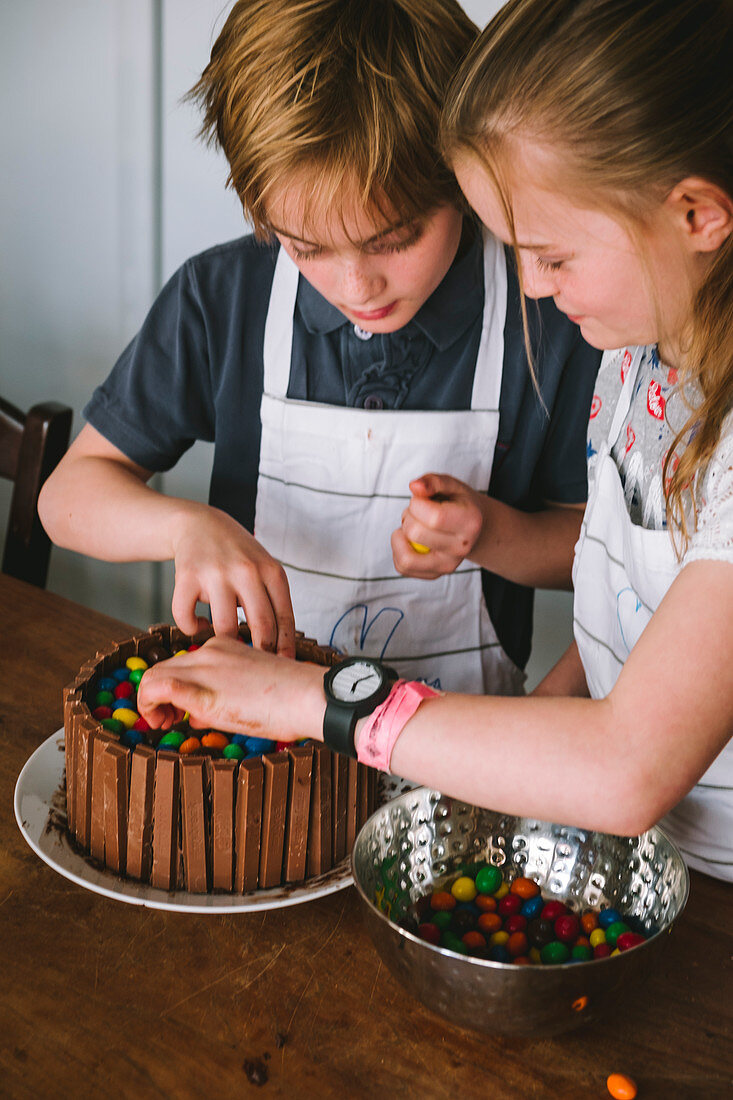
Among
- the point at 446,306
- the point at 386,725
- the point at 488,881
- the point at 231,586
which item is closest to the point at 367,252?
the point at 446,306

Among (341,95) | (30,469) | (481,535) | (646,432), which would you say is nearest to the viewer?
(341,95)

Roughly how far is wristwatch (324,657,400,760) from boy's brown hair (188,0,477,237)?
42 centimetres

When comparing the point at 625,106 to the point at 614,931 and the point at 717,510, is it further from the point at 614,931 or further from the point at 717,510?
the point at 614,931

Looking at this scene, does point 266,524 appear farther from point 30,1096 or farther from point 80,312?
point 80,312

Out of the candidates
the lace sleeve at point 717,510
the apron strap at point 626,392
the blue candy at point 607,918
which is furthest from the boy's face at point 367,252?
the blue candy at point 607,918

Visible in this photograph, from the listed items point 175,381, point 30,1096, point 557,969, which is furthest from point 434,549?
point 30,1096

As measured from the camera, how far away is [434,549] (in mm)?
1063

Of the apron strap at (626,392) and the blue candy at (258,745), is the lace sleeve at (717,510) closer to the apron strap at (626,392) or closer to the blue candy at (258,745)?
the apron strap at (626,392)

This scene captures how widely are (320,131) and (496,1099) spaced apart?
76 cm

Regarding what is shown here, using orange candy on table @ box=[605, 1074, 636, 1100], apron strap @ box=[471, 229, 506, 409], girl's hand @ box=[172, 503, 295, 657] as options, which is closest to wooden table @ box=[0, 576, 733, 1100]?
orange candy on table @ box=[605, 1074, 636, 1100]

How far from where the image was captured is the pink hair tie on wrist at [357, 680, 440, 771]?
28.1 inches

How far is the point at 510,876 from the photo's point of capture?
2.70ft

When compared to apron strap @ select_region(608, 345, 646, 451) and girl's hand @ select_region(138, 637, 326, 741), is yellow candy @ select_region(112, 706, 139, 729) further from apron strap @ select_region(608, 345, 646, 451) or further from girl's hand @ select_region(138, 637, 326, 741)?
apron strap @ select_region(608, 345, 646, 451)

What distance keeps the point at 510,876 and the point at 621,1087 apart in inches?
8.2
